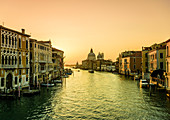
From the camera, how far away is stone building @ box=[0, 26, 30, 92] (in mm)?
26891

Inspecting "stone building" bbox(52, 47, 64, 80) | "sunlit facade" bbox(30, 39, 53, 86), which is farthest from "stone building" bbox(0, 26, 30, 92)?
"stone building" bbox(52, 47, 64, 80)

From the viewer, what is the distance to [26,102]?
23.2 metres

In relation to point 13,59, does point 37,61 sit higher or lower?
lower

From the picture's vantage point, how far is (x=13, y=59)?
29.6 meters

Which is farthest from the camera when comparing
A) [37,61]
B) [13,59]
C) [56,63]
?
[56,63]

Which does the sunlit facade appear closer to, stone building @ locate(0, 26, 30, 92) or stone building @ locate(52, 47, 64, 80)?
stone building @ locate(0, 26, 30, 92)

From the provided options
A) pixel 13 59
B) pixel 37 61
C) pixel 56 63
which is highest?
pixel 13 59


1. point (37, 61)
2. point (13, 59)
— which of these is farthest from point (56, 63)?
point (13, 59)

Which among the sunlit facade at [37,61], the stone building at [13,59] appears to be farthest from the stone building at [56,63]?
the stone building at [13,59]

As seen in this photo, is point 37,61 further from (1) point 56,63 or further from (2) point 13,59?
(1) point 56,63

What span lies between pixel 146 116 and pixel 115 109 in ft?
13.3

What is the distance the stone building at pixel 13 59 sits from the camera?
26891 mm

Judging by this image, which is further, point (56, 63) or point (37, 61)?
point (56, 63)

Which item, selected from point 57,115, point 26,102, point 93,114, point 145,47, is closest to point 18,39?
point 26,102
